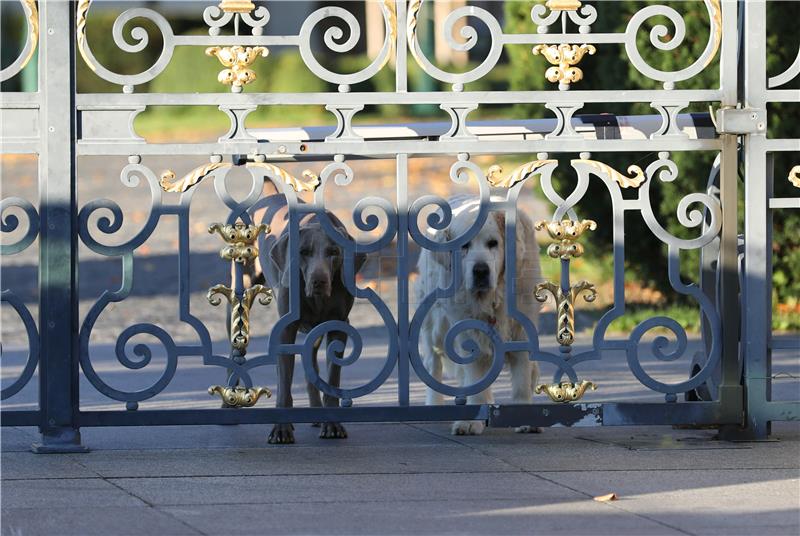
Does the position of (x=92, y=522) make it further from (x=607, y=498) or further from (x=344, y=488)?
(x=607, y=498)

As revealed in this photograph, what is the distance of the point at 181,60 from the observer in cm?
4012

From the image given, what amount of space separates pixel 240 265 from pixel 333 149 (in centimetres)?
73

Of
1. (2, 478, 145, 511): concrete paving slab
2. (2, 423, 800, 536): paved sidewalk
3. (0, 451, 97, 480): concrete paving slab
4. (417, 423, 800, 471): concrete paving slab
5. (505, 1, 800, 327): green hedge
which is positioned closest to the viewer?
(2, 423, 800, 536): paved sidewalk

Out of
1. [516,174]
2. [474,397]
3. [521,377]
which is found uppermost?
[516,174]

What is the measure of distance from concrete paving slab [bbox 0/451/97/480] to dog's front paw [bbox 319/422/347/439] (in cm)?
137

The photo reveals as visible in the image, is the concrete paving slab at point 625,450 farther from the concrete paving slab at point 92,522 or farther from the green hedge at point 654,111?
the green hedge at point 654,111

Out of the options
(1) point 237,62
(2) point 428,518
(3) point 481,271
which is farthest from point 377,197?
(2) point 428,518

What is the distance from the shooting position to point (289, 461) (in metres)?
6.29

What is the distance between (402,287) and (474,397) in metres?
1.09

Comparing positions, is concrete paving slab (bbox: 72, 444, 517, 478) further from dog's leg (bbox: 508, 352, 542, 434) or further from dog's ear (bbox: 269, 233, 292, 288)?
dog's ear (bbox: 269, 233, 292, 288)

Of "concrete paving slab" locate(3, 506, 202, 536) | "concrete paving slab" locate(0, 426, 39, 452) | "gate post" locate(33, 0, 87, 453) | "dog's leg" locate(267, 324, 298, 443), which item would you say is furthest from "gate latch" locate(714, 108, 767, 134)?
"concrete paving slab" locate(0, 426, 39, 452)

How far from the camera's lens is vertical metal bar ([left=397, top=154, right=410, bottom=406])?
21.0ft

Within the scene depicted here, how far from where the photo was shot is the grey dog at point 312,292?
684 cm

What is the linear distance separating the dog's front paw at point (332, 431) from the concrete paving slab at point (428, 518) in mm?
1718
